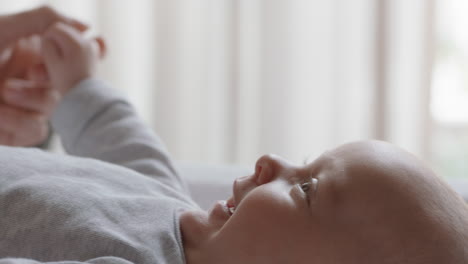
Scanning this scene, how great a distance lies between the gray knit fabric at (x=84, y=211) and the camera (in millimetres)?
760

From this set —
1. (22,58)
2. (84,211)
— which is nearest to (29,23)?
(22,58)

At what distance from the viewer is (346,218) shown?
0.75 metres

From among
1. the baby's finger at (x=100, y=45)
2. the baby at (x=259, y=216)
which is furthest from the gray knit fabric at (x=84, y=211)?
the baby's finger at (x=100, y=45)

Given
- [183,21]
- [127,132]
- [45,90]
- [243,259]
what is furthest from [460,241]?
[183,21]

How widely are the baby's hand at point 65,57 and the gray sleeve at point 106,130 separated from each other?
0.03 m

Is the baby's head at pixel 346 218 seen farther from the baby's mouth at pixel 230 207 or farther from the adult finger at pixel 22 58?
the adult finger at pixel 22 58

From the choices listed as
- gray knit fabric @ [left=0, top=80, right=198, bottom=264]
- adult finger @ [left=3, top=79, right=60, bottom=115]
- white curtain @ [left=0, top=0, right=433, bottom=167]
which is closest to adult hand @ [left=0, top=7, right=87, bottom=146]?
adult finger @ [left=3, top=79, right=60, bottom=115]

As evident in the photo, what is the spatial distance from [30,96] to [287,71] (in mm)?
1197

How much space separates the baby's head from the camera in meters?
0.71

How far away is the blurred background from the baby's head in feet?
4.82

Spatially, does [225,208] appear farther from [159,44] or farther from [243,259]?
[159,44]

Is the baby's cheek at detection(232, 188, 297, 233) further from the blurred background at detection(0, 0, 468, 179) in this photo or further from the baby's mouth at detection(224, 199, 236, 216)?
the blurred background at detection(0, 0, 468, 179)

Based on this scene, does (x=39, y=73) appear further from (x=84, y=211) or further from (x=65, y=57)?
(x=84, y=211)

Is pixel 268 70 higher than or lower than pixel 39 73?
lower
